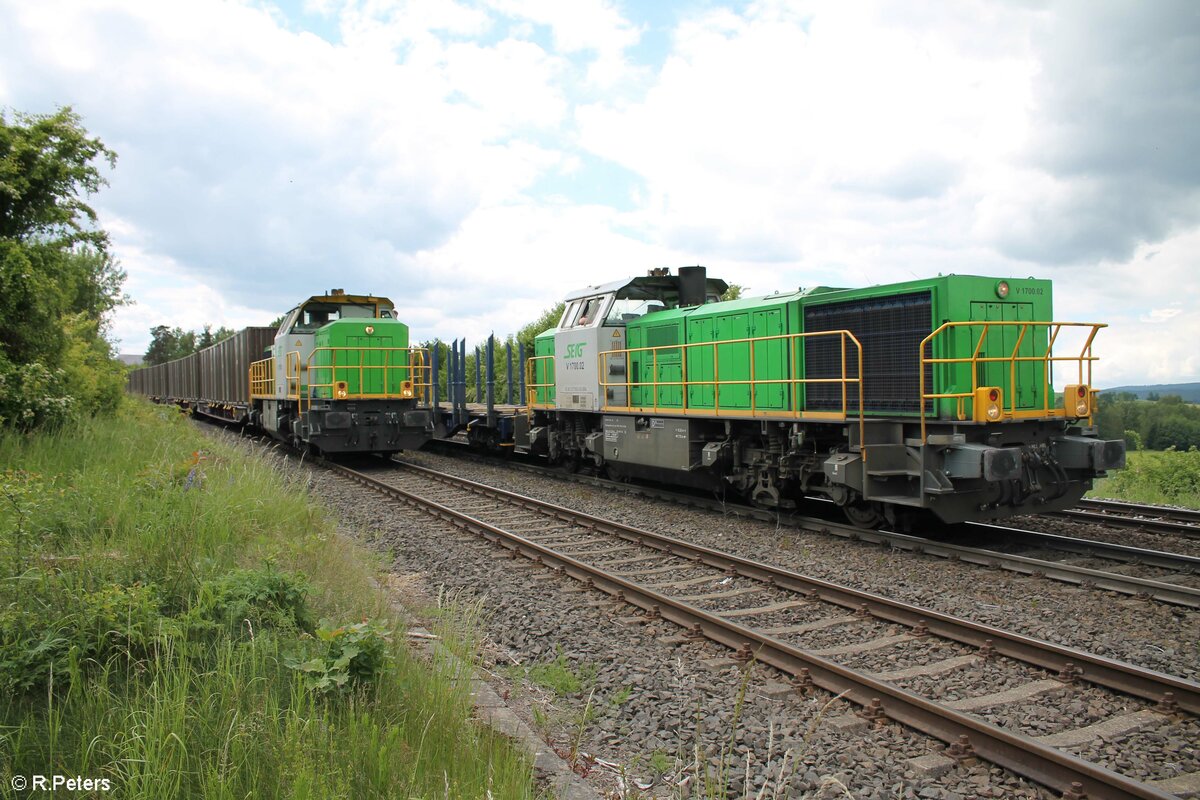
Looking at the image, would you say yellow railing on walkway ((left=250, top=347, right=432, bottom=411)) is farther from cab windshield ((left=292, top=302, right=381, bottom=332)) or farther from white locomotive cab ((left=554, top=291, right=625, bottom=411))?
white locomotive cab ((left=554, top=291, right=625, bottom=411))

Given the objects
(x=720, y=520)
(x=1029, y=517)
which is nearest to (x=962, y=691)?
(x=720, y=520)

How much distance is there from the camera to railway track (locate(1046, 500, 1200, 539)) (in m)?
8.63

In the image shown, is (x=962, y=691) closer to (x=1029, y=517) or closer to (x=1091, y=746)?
(x=1091, y=746)

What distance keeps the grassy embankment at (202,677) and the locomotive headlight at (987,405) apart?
534cm

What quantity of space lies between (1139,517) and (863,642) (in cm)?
668

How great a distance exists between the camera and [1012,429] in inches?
309

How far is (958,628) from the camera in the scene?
530cm

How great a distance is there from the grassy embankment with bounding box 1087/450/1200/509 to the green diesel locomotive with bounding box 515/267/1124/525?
5.15 metres

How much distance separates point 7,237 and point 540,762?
10392 mm

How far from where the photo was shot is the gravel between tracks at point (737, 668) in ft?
11.9

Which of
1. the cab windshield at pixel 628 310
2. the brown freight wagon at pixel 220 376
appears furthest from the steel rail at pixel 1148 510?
the brown freight wagon at pixel 220 376

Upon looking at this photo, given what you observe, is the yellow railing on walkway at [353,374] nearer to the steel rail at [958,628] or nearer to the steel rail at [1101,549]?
the steel rail at [958,628]

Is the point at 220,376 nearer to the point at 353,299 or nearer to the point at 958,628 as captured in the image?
the point at 353,299

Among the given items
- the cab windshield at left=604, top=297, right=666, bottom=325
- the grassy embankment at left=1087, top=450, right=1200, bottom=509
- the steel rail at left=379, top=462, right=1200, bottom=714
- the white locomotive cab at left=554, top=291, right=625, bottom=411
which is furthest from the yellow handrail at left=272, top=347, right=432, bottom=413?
the grassy embankment at left=1087, top=450, right=1200, bottom=509
